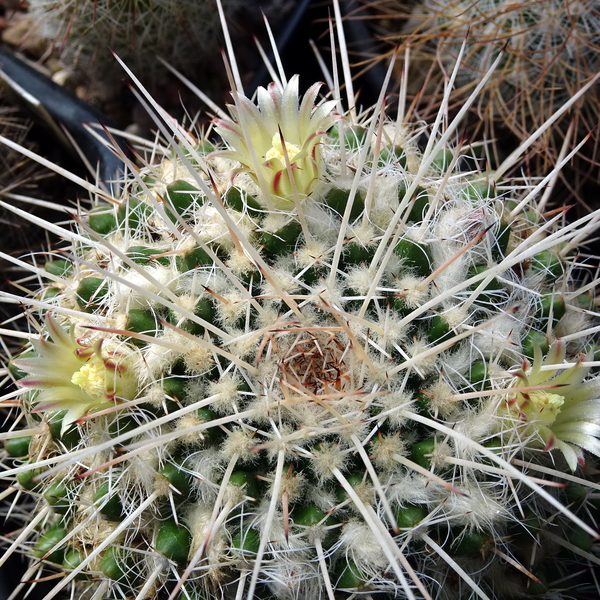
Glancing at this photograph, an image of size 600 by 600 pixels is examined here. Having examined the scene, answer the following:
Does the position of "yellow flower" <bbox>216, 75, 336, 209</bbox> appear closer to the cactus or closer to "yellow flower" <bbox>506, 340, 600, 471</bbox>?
"yellow flower" <bbox>506, 340, 600, 471</bbox>

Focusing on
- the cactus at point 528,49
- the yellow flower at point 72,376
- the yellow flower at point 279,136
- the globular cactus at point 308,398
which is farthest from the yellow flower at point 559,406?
the cactus at point 528,49

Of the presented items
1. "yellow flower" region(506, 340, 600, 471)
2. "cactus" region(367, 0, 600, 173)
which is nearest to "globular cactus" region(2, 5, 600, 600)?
"yellow flower" region(506, 340, 600, 471)

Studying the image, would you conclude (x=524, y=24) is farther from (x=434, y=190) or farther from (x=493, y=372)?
(x=493, y=372)

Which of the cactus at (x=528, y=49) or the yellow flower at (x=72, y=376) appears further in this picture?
the cactus at (x=528, y=49)

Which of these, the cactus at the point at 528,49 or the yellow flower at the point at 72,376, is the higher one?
the yellow flower at the point at 72,376

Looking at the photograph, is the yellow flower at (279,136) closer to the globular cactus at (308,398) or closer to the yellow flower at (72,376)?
the globular cactus at (308,398)

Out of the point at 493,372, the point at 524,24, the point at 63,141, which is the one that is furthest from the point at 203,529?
the point at 524,24
